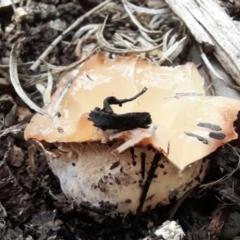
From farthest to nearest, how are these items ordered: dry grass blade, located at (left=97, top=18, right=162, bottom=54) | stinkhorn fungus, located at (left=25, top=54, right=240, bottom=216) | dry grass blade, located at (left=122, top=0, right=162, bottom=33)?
1. dry grass blade, located at (left=122, top=0, right=162, bottom=33)
2. dry grass blade, located at (left=97, top=18, right=162, bottom=54)
3. stinkhorn fungus, located at (left=25, top=54, right=240, bottom=216)

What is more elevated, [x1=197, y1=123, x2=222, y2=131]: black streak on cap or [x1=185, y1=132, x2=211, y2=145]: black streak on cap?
[x1=197, y1=123, x2=222, y2=131]: black streak on cap

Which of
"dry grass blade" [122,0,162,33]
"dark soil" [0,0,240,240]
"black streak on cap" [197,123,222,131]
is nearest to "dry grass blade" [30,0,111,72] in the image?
"dry grass blade" [122,0,162,33]

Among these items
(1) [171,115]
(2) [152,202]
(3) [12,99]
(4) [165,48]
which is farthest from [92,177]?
(4) [165,48]

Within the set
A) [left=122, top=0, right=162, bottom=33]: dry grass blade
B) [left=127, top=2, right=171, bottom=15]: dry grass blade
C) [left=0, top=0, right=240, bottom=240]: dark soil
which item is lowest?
[left=0, top=0, right=240, bottom=240]: dark soil

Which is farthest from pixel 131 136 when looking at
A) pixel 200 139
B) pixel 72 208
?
pixel 72 208

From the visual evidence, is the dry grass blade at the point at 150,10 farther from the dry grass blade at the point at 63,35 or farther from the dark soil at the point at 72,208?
the dark soil at the point at 72,208

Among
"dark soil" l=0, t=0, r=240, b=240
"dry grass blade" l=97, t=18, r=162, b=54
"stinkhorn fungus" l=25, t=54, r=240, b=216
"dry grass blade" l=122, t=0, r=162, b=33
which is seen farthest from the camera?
"dry grass blade" l=122, t=0, r=162, b=33

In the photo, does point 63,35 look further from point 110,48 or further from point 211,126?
point 211,126

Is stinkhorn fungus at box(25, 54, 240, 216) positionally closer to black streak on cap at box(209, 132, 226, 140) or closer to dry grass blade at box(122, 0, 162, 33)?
black streak on cap at box(209, 132, 226, 140)

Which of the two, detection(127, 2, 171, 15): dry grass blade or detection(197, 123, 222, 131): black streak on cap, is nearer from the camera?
detection(197, 123, 222, 131): black streak on cap
